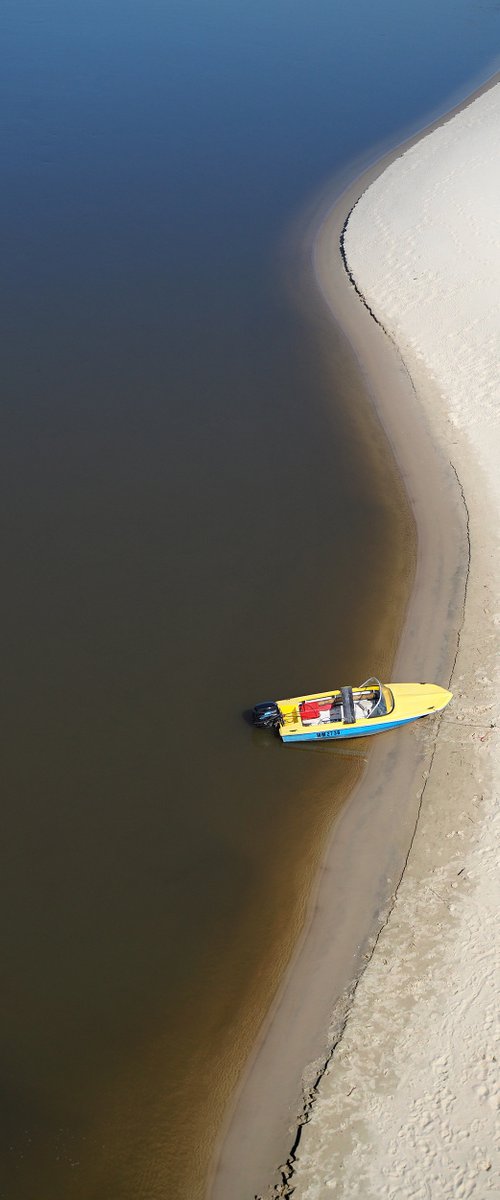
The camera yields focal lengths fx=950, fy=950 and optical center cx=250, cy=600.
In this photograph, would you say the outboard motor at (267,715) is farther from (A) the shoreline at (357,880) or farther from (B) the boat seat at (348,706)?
(A) the shoreline at (357,880)

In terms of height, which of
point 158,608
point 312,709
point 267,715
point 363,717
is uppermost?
point 158,608

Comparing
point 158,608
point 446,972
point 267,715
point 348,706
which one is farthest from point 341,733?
point 158,608

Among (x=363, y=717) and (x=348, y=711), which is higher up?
(x=348, y=711)

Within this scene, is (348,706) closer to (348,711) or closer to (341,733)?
(348,711)

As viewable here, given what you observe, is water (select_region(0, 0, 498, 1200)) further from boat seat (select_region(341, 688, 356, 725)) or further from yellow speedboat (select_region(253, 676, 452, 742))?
boat seat (select_region(341, 688, 356, 725))

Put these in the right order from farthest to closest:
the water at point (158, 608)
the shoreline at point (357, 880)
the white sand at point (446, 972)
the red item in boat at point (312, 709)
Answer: the red item in boat at point (312, 709), the water at point (158, 608), the shoreline at point (357, 880), the white sand at point (446, 972)

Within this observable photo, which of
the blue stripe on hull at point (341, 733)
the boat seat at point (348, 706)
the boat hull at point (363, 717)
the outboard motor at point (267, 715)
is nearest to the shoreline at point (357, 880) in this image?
the blue stripe on hull at point (341, 733)

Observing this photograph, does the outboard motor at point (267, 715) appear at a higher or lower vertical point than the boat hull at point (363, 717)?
higher
